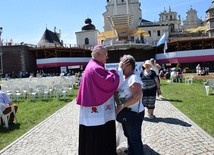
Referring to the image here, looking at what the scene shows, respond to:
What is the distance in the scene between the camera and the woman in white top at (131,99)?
18.6 feet

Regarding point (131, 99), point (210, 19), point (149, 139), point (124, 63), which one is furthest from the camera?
point (210, 19)

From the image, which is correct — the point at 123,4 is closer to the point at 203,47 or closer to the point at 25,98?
the point at 203,47

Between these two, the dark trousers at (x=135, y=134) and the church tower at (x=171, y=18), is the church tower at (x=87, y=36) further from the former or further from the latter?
the dark trousers at (x=135, y=134)

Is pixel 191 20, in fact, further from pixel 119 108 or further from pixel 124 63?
pixel 119 108

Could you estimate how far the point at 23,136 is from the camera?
30.6ft

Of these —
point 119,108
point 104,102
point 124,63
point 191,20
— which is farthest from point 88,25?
point 104,102

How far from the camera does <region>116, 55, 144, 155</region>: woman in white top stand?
18.6ft

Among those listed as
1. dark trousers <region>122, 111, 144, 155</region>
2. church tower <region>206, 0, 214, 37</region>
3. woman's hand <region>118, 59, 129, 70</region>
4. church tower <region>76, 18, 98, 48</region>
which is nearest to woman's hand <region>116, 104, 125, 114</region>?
dark trousers <region>122, 111, 144, 155</region>

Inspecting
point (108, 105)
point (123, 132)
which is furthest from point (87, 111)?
point (123, 132)

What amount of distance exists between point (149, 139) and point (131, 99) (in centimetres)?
274

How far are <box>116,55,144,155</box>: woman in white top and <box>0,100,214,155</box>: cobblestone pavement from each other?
3.03ft

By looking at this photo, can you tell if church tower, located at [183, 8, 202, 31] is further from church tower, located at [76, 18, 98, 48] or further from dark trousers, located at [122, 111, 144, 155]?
dark trousers, located at [122, 111, 144, 155]

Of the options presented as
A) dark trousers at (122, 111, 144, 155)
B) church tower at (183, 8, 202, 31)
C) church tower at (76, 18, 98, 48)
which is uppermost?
church tower at (183, 8, 202, 31)

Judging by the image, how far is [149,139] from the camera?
810cm
